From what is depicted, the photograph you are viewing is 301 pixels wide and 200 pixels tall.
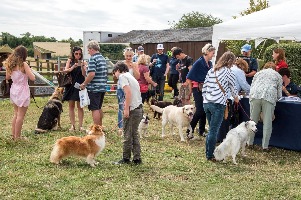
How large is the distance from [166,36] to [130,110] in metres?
34.2

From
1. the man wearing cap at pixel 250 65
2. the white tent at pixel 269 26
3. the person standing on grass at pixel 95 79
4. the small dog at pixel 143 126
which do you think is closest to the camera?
the person standing on grass at pixel 95 79

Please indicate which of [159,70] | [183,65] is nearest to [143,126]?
[183,65]

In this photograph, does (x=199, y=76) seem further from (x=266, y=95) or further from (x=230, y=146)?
(x=230, y=146)

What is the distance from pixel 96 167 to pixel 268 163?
2649mm

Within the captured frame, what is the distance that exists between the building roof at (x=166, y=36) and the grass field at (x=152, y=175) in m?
27.8

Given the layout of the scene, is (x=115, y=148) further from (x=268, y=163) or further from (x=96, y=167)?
(x=268, y=163)

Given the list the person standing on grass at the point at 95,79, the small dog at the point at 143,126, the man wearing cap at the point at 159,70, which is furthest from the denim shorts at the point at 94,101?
the man wearing cap at the point at 159,70

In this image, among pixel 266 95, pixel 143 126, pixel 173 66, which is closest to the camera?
pixel 266 95

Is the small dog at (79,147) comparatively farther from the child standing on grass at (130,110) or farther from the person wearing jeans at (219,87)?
the person wearing jeans at (219,87)

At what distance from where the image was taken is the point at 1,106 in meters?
12.8

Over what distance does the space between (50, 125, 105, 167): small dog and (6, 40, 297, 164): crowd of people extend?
41cm

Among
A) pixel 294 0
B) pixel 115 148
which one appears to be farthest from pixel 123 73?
pixel 294 0

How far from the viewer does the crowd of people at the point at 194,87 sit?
5.80m

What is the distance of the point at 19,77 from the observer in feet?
23.5
